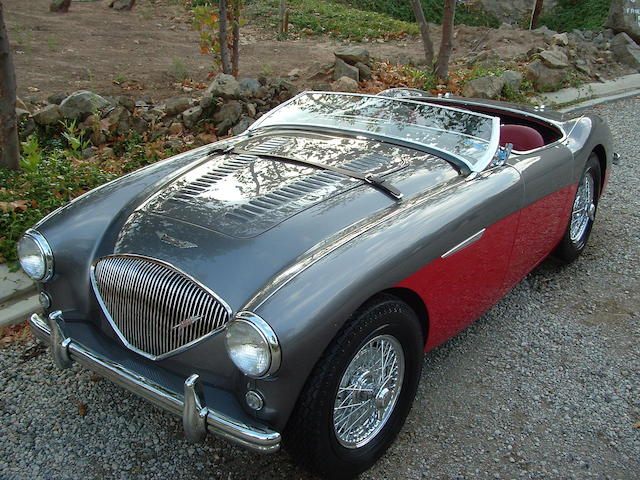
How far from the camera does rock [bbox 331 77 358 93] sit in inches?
277

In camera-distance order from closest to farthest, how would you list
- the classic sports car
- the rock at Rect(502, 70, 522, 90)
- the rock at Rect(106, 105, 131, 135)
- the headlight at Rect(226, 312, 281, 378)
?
the headlight at Rect(226, 312, 281, 378), the classic sports car, the rock at Rect(106, 105, 131, 135), the rock at Rect(502, 70, 522, 90)

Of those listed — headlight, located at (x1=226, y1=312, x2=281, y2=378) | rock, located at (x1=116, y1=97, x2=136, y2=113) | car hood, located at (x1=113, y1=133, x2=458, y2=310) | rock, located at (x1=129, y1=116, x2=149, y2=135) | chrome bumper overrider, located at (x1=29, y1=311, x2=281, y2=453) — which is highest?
car hood, located at (x1=113, y1=133, x2=458, y2=310)

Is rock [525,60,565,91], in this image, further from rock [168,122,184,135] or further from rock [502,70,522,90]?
rock [168,122,184,135]

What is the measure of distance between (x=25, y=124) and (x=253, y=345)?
4506 mm

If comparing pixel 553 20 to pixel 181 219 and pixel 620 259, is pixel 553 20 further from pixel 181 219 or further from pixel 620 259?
pixel 181 219

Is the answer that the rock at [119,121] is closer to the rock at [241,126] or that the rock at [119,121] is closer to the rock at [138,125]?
the rock at [138,125]

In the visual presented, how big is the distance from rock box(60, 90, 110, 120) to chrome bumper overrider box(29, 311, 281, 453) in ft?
11.9

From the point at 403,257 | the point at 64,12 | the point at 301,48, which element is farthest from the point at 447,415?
the point at 64,12

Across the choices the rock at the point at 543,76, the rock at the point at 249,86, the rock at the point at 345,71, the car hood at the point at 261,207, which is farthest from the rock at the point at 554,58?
the car hood at the point at 261,207

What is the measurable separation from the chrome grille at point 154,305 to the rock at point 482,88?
618 centimetres

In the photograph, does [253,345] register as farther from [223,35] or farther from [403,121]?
[223,35]

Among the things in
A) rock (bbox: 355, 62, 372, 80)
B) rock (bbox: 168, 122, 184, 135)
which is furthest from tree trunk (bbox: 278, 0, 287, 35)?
rock (bbox: 168, 122, 184, 135)

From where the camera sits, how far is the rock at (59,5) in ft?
38.9

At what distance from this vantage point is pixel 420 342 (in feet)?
8.17
